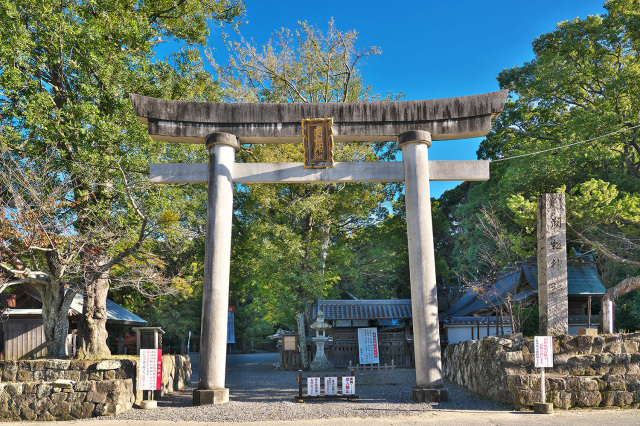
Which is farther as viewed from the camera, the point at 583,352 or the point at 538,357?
the point at 583,352

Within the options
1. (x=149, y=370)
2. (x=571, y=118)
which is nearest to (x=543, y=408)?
(x=149, y=370)

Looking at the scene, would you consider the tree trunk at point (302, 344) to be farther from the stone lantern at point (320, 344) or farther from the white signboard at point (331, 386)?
the white signboard at point (331, 386)

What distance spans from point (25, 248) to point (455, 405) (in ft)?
28.2

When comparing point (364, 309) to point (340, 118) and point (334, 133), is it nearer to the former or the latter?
point (334, 133)

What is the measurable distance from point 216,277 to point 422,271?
3.95 m

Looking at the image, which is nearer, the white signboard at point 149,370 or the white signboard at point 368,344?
the white signboard at point 149,370

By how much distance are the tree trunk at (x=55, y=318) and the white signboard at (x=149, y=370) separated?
2.78 m

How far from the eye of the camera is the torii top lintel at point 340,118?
960cm

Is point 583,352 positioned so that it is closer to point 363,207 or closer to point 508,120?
point 363,207

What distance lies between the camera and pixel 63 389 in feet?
27.2

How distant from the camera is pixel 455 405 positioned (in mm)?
8430

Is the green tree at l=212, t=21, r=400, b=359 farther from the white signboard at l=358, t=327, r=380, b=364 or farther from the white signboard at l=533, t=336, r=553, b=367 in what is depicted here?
the white signboard at l=533, t=336, r=553, b=367

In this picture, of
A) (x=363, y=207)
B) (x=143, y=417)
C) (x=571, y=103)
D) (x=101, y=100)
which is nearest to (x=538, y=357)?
(x=143, y=417)

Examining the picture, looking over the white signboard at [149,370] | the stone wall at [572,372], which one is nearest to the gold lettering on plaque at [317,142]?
the white signboard at [149,370]
